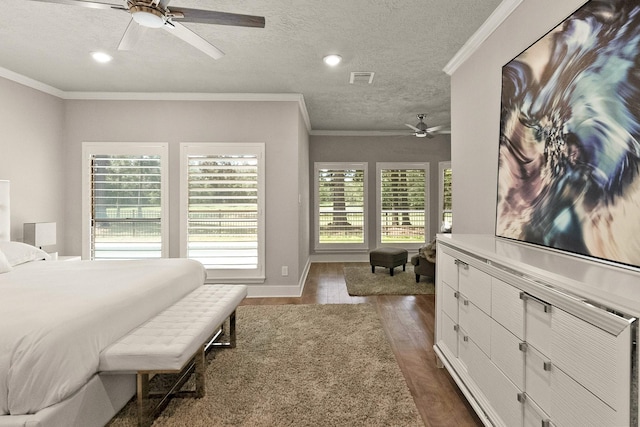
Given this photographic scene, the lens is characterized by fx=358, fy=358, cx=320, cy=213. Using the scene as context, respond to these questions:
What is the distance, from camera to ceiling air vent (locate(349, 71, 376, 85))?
3.98 meters

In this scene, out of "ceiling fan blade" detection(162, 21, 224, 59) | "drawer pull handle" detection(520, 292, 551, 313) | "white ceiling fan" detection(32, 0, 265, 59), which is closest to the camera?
"drawer pull handle" detection(520, 292, 551, 313)

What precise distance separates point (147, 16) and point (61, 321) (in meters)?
1.68

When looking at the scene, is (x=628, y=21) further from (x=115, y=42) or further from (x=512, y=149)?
(x=115, y=42)

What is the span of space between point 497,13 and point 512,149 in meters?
1.06

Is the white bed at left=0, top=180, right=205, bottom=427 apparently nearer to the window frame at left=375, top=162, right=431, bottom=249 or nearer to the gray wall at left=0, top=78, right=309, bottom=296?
the gray wall at left=0, top=78, right=309, bottom=296

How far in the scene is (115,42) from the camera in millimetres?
3262

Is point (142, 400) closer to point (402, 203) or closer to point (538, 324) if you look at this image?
point (538, 324)

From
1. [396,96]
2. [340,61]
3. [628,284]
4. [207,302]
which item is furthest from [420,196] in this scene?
[628,284]

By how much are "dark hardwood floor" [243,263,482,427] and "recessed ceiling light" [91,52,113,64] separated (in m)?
3.06

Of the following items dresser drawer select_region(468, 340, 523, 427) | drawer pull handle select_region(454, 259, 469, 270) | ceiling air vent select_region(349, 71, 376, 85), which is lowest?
dresser drawer select_region(468, 340, 523, 427)

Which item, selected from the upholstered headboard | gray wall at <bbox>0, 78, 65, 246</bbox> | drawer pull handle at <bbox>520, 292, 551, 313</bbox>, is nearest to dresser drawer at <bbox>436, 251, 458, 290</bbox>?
drawer pull handle at <bbox>520, 292, 551, 313</bbox>

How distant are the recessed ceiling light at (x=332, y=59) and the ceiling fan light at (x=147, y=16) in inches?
69.3

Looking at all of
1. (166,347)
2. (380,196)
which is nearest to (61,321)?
(166,347)

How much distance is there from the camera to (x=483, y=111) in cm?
297
